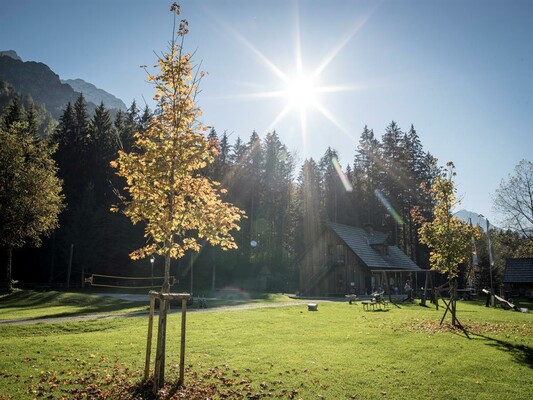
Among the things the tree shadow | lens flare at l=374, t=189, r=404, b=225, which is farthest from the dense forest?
the tree shadow

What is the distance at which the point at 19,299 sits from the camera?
1278 inches

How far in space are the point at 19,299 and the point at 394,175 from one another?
5601 cm

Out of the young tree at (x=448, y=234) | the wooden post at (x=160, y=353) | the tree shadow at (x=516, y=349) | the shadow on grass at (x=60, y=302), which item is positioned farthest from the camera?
the shadow on grass at (x=60, y=302)

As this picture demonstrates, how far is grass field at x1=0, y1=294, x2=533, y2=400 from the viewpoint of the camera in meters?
8.12

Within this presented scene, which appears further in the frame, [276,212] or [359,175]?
[359,175]

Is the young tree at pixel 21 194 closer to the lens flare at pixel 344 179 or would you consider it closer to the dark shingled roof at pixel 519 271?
the lens flare at pixel 344 179

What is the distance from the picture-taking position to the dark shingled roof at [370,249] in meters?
46.1

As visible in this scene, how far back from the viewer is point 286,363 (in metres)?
10.3

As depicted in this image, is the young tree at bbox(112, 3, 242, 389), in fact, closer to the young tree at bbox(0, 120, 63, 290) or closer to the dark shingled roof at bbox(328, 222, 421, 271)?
the young tree at bbox(0, 120, 63, 290)

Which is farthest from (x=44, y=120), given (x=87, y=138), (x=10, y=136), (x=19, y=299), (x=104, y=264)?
(x=19, y=299)

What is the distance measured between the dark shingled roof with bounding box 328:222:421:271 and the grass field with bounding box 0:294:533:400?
29.0 meters

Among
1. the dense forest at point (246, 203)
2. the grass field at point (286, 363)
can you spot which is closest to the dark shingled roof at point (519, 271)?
the dense forest at point (246, 203)

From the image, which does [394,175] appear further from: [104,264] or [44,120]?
[44,120]

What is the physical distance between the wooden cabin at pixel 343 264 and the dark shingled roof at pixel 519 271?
10.9 m
